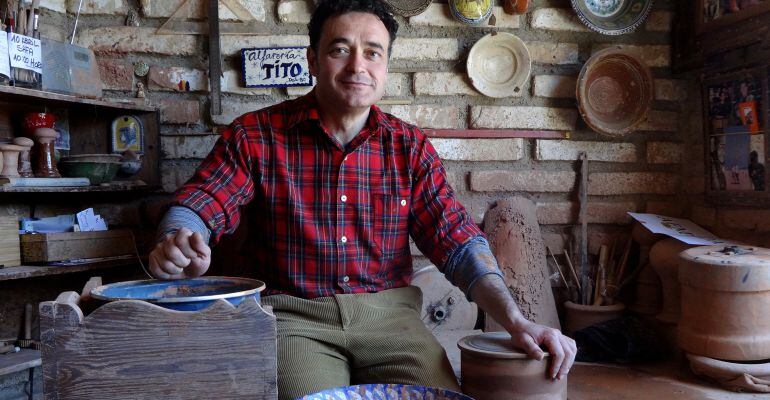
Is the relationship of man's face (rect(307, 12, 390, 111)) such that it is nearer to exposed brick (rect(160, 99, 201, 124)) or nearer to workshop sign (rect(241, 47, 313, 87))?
→ workshop sign (rect(241, 47, 313, 87))

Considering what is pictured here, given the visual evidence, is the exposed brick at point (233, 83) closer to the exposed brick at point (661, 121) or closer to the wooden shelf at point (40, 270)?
the wooden shelf at point (40, 270)

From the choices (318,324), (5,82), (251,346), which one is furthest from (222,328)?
(5,82)

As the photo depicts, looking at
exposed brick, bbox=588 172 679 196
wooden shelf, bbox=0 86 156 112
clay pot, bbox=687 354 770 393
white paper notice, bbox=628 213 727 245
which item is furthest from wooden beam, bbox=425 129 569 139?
wooden shelf, bbox=0 86 156 112

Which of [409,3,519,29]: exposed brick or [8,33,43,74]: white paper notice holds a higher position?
[409,3,519,29]: exposed brick

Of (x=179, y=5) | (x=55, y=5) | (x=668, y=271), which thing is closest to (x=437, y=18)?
(x=179, y=5)

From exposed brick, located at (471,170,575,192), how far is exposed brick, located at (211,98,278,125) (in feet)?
3.34

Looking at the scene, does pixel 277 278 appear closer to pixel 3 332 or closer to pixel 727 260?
pixel 3 332

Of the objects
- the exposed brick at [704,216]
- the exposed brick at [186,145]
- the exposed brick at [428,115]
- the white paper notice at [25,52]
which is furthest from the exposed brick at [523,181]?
the white paper notice at [25,52]

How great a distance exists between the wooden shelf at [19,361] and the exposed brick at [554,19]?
2448 millimetres

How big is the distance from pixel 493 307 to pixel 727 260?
1.01 m

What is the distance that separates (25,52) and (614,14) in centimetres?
240

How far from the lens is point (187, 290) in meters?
1.45

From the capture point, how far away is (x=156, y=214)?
8.29 ft

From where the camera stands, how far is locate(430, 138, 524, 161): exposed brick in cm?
267
